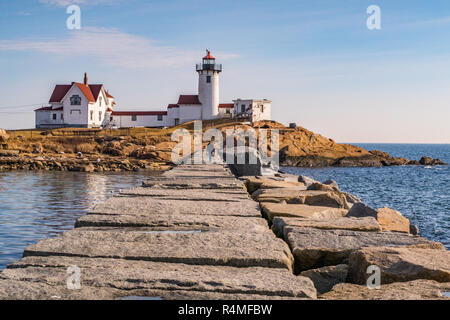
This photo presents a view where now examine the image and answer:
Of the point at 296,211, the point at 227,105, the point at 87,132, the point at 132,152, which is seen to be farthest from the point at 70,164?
the point at 296,211

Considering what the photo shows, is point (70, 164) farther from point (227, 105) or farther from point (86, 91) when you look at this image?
point (227, 105)

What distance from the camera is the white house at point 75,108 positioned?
64438 mm

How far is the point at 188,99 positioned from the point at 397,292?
69134 millimetres

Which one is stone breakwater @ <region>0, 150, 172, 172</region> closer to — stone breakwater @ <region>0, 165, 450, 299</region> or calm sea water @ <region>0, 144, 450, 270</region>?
calm sea water @ <region>0, 144, 450, 270</region>

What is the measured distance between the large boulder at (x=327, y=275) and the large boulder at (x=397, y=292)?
0.48 m

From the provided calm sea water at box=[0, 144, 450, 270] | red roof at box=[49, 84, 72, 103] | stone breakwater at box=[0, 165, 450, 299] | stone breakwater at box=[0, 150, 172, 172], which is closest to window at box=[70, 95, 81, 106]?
red roof at box=[49, 84, 72, 103]

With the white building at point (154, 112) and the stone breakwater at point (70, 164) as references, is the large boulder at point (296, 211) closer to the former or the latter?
the stone breakwater at point (70, 164)

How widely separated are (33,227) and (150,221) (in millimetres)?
8789

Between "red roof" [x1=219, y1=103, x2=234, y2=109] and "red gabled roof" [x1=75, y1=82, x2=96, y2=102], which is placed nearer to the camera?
"red gabled roof" [x1=75, y1=82, x2=96, y2=102]

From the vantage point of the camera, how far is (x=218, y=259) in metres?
3.83

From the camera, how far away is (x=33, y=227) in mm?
12906

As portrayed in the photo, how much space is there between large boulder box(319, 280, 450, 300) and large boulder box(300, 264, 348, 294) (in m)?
0.48

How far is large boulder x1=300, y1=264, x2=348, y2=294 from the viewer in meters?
4.16
